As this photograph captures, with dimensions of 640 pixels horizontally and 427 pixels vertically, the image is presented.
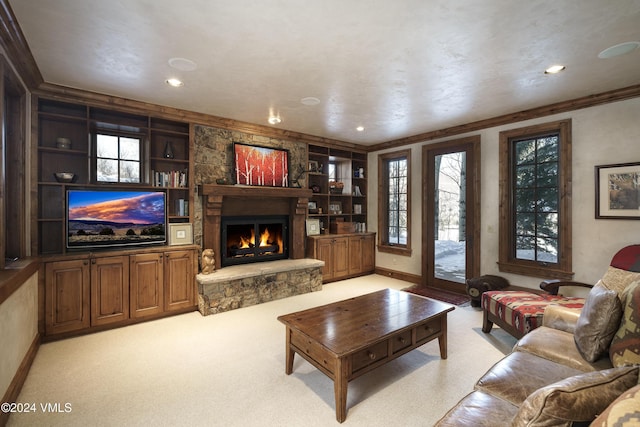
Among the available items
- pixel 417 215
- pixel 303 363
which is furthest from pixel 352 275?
pixel 303 363

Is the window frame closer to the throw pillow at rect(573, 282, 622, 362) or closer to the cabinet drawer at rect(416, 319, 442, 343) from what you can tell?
the cabinet drawer at rect(416, 319, 442, 343)

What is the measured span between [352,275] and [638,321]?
4.60 metres

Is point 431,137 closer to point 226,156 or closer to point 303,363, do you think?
point 226,156

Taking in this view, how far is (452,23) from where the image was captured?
2.13 m

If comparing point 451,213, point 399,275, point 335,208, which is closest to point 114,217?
point 335,208

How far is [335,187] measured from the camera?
20.0 feet

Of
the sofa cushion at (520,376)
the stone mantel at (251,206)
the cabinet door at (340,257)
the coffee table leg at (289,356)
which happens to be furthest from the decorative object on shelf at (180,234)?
the sofa cushion at (520,376)

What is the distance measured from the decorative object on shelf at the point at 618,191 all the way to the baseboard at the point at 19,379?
5790 millimetres

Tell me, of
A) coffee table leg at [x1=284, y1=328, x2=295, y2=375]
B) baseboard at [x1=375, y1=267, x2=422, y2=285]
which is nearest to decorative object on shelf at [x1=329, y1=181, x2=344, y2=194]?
baseboard at [x1=375, y1=267, x2=422, y2=285]

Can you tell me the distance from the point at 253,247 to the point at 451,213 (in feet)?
11.3

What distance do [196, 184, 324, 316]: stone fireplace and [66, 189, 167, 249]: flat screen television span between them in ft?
2.07

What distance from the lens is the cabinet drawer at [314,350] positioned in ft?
7.05

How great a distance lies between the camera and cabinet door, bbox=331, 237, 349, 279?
579cm

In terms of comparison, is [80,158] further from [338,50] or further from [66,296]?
[338,50]
